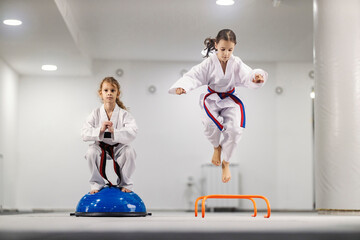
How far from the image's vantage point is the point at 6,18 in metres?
6.72

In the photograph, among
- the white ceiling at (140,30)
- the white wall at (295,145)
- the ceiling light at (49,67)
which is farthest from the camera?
the white wall at (295,145)

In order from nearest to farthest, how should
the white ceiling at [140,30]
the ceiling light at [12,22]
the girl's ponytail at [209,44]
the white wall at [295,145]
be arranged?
the girl's ponytail at [209,44], the ceiling light at [12,22], the white ceiling at [140,30], the white wall at [295,145]

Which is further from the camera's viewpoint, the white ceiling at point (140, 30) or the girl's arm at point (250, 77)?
the white ceiling at point (140, 30)

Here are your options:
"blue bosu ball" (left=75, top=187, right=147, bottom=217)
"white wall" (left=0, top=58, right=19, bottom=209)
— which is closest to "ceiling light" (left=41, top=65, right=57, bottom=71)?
"white wall" (left=0, top=58, right=19, bottom=209)

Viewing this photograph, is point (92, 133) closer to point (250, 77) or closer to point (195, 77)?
point (195, 77)

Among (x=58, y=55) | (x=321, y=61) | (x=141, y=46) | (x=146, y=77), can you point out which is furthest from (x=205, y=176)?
(x=321, y=61)

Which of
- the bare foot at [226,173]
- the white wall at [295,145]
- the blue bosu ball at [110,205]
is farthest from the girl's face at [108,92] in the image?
the white wall at [295,145]

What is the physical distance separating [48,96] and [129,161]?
5.17m

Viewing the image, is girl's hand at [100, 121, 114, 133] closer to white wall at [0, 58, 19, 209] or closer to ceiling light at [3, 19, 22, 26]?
ceiling light at [3, 19, 22, 26]

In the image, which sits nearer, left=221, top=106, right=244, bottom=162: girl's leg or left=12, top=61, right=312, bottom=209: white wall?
left=221, top=106, right=244, bottom=162: girl's leg

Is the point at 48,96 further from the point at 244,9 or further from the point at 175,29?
the point at 244,9

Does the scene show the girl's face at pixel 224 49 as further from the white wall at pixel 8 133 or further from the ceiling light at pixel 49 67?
the white wall at pixel 8 133

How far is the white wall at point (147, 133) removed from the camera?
875 centimetres

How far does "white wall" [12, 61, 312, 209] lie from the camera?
8750 millimetres
